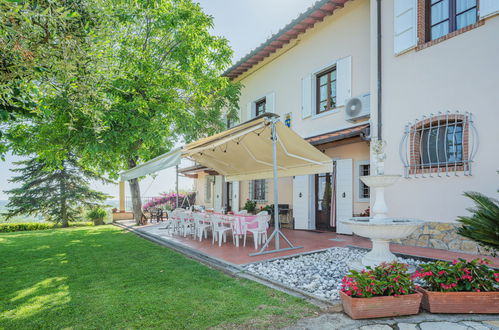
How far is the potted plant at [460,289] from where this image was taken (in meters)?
3.11

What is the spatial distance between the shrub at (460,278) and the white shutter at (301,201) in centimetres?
661

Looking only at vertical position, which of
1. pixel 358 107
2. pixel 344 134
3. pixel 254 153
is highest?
pixel 358 107

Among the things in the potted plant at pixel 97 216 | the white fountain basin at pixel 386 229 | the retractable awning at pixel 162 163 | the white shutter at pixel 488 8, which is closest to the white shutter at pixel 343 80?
the white shutter at pixel 488 8

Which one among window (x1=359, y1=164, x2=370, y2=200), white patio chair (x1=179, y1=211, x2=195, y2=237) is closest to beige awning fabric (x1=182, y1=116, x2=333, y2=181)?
white patio chair (x1=179, y1=211, x2=195, y2=237)

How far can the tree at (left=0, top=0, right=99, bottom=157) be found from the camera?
2.54m

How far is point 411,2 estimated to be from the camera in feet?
22.5

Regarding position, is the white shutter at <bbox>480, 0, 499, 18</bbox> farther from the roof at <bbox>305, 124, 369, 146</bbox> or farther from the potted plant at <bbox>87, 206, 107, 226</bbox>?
the potted plant at <bbox>87, 206, 107, 226</bbox>

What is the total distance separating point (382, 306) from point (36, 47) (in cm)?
414

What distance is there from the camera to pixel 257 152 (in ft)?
27.2

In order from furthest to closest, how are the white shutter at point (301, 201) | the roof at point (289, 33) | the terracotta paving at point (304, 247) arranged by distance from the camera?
the white shutter at point (301, 201), the roof at point (289, 33), the terracotta paving at point (304, 247)

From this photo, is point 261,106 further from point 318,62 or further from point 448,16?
point 448,16

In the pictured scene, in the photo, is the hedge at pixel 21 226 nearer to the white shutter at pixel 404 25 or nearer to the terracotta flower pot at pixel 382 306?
the terracotta flower pot at pixel 382 306

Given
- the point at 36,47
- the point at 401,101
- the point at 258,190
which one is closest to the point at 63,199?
the point at 258,190

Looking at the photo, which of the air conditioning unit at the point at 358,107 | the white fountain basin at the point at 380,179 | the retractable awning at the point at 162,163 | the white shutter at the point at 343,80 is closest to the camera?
the white fountain basin at the point at 380,179
